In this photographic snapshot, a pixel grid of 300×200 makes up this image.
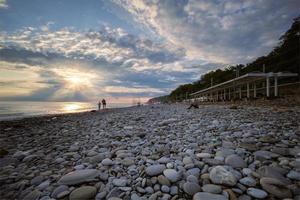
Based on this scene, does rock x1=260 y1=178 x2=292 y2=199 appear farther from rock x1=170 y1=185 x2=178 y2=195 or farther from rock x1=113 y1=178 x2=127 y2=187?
rock x1=113 y1=178 x2=127 y2=187

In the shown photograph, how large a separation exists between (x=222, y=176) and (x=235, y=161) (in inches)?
16.0

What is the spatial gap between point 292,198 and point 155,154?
1.56 meters

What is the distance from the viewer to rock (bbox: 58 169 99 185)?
1.80 meters

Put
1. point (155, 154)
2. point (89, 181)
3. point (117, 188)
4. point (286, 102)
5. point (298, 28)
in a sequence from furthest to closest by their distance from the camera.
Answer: point (298, 28), point (286, 102), point (155, 154), point (89, 181), point (117, 188)

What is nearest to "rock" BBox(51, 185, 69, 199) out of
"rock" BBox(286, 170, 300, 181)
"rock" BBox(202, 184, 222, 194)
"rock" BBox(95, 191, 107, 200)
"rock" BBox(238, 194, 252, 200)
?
"rock" BBox(95, 191, 107, 200)

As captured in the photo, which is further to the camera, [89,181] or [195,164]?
[195,164]

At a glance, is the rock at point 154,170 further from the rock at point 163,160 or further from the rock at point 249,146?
the rock at point 249,146

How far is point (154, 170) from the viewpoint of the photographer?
1930 mm

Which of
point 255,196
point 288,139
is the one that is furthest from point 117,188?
point 288,139

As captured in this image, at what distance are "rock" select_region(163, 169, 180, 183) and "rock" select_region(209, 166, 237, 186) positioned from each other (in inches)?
13.4

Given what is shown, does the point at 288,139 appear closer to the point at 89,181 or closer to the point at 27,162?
the point at 89,181

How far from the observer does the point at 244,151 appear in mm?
2258

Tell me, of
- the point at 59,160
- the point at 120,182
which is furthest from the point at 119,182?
the point at 59,160

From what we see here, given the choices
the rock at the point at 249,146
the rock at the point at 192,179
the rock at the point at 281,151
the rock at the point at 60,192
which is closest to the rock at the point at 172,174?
the rock at the point at 192,179
